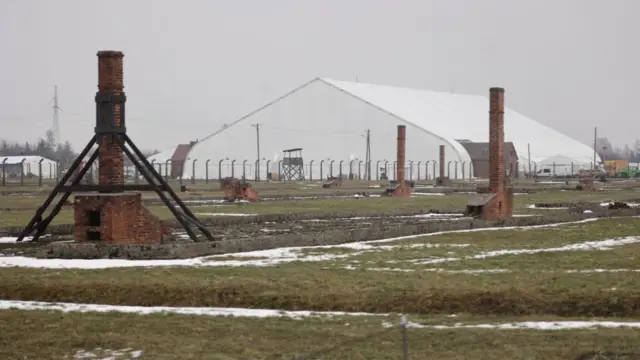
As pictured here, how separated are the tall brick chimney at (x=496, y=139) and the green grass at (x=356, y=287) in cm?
1412

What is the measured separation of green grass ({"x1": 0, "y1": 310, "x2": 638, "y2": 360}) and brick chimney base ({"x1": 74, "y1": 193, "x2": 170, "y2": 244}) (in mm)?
8340

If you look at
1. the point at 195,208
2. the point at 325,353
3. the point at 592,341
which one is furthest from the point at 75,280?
the point at 195,208

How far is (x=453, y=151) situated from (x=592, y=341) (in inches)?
3611

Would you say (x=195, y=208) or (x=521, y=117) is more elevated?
(x=521, y=117)

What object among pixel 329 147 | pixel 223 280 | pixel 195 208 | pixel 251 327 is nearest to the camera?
pixel 251 327

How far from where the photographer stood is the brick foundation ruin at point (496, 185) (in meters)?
32.8

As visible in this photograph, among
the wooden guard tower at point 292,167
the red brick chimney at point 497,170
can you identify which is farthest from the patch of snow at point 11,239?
the wooden guard tower at point 292,167

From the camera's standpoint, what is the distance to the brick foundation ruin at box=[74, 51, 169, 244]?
72.2 feet

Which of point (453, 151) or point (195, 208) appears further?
point (453, 151)

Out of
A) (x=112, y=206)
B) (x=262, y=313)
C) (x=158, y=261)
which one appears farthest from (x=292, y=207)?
(x=262, y=313)

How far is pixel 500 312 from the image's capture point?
1397 cm

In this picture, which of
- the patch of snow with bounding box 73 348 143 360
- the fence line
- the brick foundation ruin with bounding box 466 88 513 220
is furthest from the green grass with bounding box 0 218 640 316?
the fence line

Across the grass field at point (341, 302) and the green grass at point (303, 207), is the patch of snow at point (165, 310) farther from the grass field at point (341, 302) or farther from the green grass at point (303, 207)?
the green grass at point (303, 207)

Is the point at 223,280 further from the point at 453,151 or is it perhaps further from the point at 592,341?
the point at 453,151
